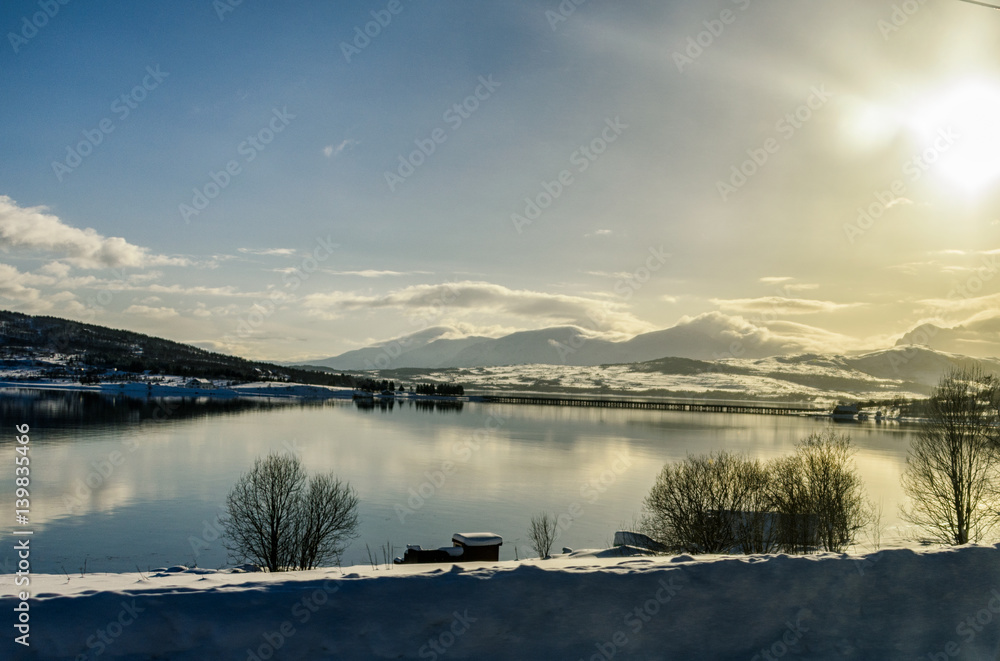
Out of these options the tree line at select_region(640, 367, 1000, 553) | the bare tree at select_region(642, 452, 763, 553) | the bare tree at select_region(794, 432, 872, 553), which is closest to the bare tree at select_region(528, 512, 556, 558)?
the bare tree at select_region(642, 452, 763, 553)

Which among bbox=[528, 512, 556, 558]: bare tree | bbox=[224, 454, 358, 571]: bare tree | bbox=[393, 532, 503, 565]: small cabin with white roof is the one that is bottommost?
bbox=[528, 512, 556, 558]: bare tree

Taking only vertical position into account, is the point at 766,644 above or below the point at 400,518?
above

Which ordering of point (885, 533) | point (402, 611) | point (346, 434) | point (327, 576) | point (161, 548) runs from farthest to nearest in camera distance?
point (346, 434) → point (885, 533) → point (161, 548) → point (327, 576) → point (402, 611)

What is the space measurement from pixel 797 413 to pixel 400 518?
564 feet

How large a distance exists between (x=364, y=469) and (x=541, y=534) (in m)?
29.0

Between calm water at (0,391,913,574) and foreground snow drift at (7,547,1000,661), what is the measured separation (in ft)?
49.3

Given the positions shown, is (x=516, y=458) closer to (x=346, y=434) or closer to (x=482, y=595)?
(x=346, y=434)

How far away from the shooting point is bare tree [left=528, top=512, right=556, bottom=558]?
120 feet

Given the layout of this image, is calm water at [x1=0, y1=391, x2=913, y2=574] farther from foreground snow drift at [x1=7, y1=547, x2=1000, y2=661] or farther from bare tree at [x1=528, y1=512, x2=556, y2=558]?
foreground snow drift at [x1=7, y1=547, x2=1000, y2=661]

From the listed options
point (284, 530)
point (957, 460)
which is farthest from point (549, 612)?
point (957, 460)

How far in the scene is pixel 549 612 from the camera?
20.7 feet

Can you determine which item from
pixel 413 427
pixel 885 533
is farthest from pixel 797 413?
pixel 885 533

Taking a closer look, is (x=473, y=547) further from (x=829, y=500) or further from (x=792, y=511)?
(x=829, y=500)

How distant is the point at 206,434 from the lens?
8788cm
